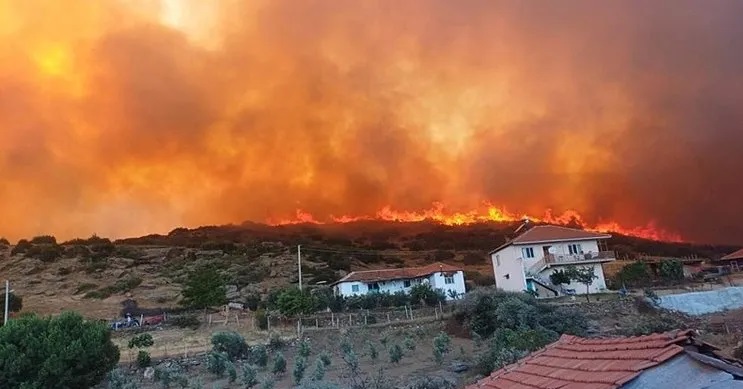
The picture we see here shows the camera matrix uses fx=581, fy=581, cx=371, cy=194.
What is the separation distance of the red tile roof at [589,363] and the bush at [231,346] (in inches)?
1317

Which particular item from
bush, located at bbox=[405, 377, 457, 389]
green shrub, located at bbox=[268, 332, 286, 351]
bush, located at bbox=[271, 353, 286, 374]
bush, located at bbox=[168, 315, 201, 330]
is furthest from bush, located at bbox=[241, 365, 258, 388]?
bush, located at bbox=[168, 315, 201, 330]

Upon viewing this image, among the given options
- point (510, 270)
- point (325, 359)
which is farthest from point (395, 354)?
point (510, 270)

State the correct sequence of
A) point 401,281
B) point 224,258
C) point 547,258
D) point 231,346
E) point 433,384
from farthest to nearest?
point 224,258
point 401,281
point 547,258
point 231,346
point 433,384

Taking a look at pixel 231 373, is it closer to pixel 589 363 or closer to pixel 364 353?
pixel 364 353

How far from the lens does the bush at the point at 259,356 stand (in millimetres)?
37531

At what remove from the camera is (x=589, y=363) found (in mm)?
6703

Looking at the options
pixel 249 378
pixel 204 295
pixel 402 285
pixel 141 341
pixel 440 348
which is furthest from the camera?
pixel 402 285

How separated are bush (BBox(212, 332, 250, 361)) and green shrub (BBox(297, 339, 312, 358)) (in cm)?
356

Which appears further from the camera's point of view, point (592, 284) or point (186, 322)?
point (592, 284)

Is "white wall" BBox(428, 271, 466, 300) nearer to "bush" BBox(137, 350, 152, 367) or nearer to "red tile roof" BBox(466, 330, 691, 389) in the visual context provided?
"bush" BBox(137, 350, 152, 367)

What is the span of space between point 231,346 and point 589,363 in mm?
35757

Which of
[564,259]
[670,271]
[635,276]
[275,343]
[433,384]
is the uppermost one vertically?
[564,259]

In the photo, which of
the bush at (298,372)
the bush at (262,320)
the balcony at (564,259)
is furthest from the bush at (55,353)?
the balcony at (564,259)

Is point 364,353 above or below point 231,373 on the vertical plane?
above
